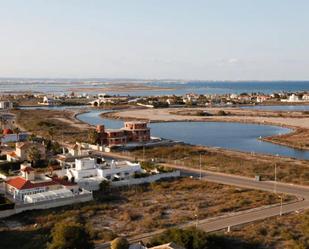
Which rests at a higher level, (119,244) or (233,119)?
(119,244)

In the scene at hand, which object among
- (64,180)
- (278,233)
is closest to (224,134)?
(64,180)

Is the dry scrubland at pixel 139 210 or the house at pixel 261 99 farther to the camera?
the house at pixel 261 99

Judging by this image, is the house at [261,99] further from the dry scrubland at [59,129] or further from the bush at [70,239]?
the bush at [70,239]

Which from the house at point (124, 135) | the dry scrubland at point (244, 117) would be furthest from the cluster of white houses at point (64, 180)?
the dry scrubland at point (244, 117)

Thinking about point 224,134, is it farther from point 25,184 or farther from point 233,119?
point 25,184

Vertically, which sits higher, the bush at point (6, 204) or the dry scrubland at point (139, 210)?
the bush at point (6, 204)

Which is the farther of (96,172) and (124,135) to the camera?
(124,135)
